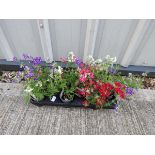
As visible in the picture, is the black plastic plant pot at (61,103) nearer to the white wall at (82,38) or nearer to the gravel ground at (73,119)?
A: the gravel ground at (73,119)

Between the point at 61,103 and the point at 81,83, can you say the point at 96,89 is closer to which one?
the point at 81,83

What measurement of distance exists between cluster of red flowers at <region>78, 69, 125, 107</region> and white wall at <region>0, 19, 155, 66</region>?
537 millimetres

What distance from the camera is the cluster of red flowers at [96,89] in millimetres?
1481

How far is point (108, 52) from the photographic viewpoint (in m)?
2.12

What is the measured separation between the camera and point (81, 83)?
1.61 metres

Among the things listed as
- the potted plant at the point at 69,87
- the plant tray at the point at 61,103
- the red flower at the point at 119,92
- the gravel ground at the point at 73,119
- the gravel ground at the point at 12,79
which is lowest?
the gravel ground at the point at 12,79

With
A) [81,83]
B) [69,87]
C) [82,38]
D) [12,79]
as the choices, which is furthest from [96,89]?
[12,79]

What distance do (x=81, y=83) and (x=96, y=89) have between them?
169mm

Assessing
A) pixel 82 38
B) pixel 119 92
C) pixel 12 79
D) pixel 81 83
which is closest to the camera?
pixel 119 92

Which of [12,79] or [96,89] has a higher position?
[96,89]

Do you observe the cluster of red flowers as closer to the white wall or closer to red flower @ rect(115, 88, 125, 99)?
red flower @ rect(115, 88, 125, 99)

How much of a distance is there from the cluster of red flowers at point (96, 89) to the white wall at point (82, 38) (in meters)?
0.54

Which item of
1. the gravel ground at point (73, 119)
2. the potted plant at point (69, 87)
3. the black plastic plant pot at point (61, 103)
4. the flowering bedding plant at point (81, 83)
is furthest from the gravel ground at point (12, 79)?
the potted plant at point (69, 87)

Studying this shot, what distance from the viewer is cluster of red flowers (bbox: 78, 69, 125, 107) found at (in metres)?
1.48
